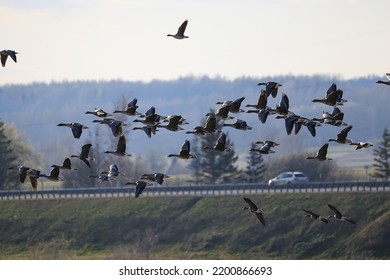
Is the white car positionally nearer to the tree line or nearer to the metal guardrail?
the tree line

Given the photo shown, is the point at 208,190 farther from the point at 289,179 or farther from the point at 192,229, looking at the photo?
the point at 289,179

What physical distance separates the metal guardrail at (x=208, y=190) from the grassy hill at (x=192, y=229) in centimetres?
126

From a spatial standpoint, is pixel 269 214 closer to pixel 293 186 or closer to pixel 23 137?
pixel 293 186

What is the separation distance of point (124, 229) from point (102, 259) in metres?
10.2

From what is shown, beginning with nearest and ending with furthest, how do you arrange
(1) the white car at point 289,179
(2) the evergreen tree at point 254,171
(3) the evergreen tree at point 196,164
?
1. (1) the white car at point 289,179
2. (2) the evergreen tree at point 254,171
3. (3) the evergreen tree at point 196,164

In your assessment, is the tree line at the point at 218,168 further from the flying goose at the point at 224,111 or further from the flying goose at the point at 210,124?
the flying goose at the point at 210,124

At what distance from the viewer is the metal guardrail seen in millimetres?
113062

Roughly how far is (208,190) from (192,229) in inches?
295

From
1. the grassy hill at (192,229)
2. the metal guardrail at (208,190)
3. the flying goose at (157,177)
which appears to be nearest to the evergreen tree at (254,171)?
the metal guardrail at (208,190)

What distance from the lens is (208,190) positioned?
118 metres

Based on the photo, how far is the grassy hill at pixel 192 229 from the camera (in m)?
103

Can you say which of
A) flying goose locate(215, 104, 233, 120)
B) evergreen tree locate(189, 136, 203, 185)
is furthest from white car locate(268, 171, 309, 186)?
flying goose locate(215, 104, 233, 120)

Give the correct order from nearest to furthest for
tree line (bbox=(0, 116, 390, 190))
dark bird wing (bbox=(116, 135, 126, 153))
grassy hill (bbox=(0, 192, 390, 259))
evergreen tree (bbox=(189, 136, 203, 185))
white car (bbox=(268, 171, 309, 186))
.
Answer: dark bird wing (bbox=(116, 135, 126, 153)) → grassy hill (bbox=(0, 192, 390, 259)) → white car (bbox=(268, 171, 309, 186)) → tree line (bbox=(0, 116, 390, 190)) → evergreen tree (bbox=(189, 136, 203, 185))

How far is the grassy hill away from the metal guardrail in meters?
1.26
